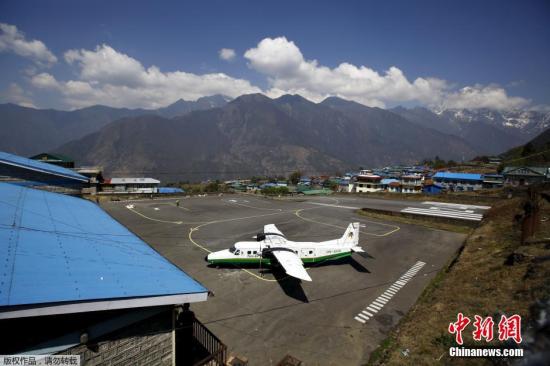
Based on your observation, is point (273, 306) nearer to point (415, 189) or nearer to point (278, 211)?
point (278, 211)

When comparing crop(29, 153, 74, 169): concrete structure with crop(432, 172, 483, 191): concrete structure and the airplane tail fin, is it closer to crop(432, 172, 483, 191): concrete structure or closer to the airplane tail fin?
the airplane tail fin

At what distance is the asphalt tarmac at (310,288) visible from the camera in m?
16.2

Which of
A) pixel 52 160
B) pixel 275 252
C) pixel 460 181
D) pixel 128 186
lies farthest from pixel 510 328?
pixel 460 181

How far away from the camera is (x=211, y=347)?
533 inches

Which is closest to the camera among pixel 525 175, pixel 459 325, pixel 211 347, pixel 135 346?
pixel 135 346

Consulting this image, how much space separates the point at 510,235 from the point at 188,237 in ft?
139

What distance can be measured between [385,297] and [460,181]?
370 feet

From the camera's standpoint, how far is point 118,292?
8.45 meters

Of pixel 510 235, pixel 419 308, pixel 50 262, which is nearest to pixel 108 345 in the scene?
pixel 50 262

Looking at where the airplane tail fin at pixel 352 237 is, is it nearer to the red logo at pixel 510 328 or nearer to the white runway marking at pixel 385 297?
the white runway marking at pixel 385 297

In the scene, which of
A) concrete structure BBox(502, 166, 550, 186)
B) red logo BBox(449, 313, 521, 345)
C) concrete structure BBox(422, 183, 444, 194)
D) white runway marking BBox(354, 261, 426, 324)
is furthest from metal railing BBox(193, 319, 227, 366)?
concrete structure BBox(422, 183, 444, 194)

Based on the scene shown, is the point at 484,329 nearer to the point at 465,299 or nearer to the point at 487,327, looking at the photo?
the point at 487,327

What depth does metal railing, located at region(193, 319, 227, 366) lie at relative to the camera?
11430 mm

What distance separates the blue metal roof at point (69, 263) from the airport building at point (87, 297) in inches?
1.0
